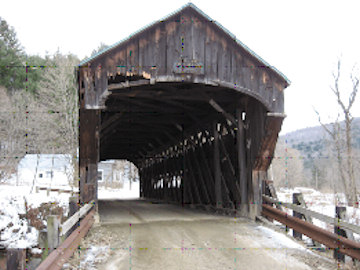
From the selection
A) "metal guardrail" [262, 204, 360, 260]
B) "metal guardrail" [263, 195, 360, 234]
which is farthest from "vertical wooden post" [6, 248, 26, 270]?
"metal guardrail" [262, 204, 360, 260]

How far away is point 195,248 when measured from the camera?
6.38m

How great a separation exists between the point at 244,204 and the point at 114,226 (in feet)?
11.6

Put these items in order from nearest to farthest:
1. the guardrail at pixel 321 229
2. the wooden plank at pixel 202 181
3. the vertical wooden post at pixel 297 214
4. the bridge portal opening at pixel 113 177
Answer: the guardrail at pixel 321 229 → the vertical wooden post at pixel 297 214 → the wooden plank at pixel 202 181 → the bridge portal opening at pixel 113 177

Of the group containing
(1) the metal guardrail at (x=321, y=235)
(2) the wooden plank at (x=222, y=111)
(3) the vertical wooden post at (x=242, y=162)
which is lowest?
(1) the metal guardrail at (x=321, y=235)

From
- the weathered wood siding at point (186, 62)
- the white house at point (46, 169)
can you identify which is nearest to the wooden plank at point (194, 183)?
the weathered wood siding at point (186, 62)

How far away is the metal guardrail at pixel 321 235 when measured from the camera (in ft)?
17.8

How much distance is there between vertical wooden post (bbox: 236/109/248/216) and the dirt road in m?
1.03

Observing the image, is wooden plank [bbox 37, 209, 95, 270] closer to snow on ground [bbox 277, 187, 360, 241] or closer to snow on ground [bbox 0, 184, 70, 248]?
snow on ground [bbox 277, 187, 360, 241]

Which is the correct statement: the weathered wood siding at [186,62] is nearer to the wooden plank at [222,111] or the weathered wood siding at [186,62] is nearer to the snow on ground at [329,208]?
the wooden plank at [222,111]

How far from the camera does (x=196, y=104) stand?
1253 cm

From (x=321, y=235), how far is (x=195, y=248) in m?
2.22

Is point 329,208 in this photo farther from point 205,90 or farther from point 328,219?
point 328,219

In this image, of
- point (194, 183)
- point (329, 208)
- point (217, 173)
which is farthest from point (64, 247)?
point (329, 208)

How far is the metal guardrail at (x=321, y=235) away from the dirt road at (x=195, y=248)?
279mm
